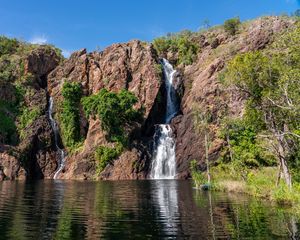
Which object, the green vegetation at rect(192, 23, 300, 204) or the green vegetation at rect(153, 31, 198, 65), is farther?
the green vegetation at rect(153, 31, 198, 65)

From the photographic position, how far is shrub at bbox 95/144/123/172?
94506 millimetres

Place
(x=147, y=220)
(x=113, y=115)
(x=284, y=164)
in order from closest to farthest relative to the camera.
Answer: (x=147, y=220), (x=284, y=164), (x=113, y=115)

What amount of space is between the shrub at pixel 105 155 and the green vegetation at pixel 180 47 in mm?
38165

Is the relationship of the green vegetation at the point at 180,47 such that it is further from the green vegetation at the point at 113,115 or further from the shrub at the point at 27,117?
the shrub at the point at 27,117

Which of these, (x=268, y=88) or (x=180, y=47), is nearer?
(x=268, y=88)

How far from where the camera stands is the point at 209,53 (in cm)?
11681

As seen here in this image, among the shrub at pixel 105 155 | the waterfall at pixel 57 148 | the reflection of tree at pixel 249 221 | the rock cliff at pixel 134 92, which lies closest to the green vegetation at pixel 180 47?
the rock cliff at pixel 134 92

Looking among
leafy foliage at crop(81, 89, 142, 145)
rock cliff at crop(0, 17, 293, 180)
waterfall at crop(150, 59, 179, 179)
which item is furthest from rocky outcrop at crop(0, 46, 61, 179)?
waterfall at crop(150, 59, 179, 179)

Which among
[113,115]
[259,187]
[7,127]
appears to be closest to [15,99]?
[7,127]

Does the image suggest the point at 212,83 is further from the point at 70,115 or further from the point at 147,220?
the point at 147,220

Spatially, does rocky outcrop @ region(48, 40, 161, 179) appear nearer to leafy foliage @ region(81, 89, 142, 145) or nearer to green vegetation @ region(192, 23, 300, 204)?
leafy foliage @ region(81, 89, 142, 145)

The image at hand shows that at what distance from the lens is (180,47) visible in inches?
4828

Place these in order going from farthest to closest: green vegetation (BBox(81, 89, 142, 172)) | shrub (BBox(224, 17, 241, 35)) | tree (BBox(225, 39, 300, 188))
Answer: shrub (BBox(224, 17, 241, 35)), green vegetation (BBox(81, 89, 142, 172)), tree (BBox(225, 39, 300, 188))

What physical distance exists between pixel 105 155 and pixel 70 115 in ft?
63.0
